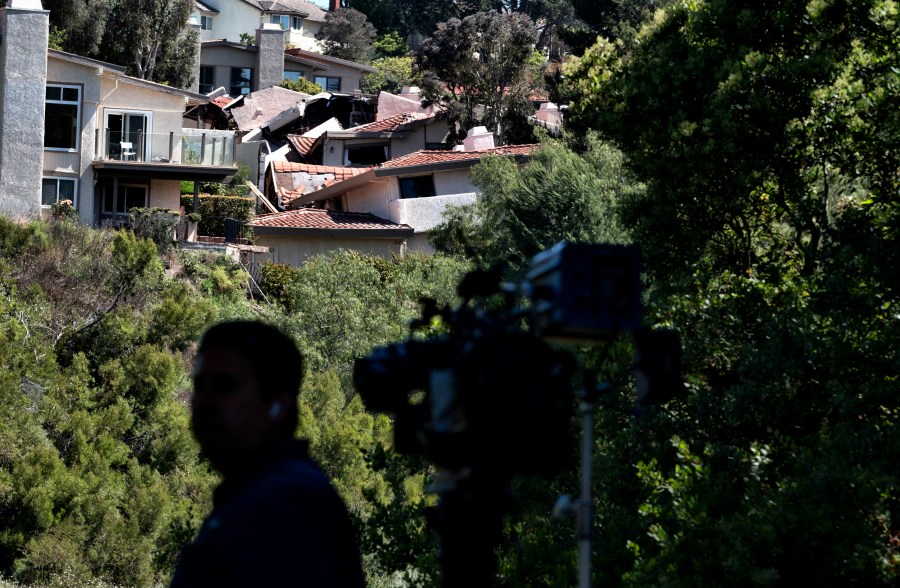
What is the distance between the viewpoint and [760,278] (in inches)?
392

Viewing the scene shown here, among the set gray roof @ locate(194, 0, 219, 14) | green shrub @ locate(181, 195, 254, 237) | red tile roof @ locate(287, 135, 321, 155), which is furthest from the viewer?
gray roof @ locate(194, 0, 219, 14)

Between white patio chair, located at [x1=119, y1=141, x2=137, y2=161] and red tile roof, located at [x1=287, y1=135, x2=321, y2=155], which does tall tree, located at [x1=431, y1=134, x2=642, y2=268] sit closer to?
white patio chair, located at [x1=119, y1=141, x2=137, y2=161]

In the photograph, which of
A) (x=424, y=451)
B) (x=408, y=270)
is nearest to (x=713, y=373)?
(x=424, y=451)

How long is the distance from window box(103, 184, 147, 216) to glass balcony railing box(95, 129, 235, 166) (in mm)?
1059

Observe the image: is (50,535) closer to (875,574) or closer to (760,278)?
(760,278)

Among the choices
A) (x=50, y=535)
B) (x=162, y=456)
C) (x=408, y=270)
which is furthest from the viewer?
(x=408, y=270)

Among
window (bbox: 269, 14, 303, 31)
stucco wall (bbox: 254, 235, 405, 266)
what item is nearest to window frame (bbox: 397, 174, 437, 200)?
stucco wall (bbox: 254, 235, 405, 266)

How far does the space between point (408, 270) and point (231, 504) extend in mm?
28611

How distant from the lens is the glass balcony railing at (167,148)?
108ft

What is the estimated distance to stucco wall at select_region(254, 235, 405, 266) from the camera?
112 feet

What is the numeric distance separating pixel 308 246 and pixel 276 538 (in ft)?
106

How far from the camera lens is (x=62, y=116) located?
33.1 meters

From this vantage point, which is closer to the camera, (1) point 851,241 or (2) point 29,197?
(1) point 851,241

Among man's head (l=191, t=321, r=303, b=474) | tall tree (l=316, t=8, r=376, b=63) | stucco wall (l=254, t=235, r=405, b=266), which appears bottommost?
stucco wall (l=254, t=235, r=405, b=266)
